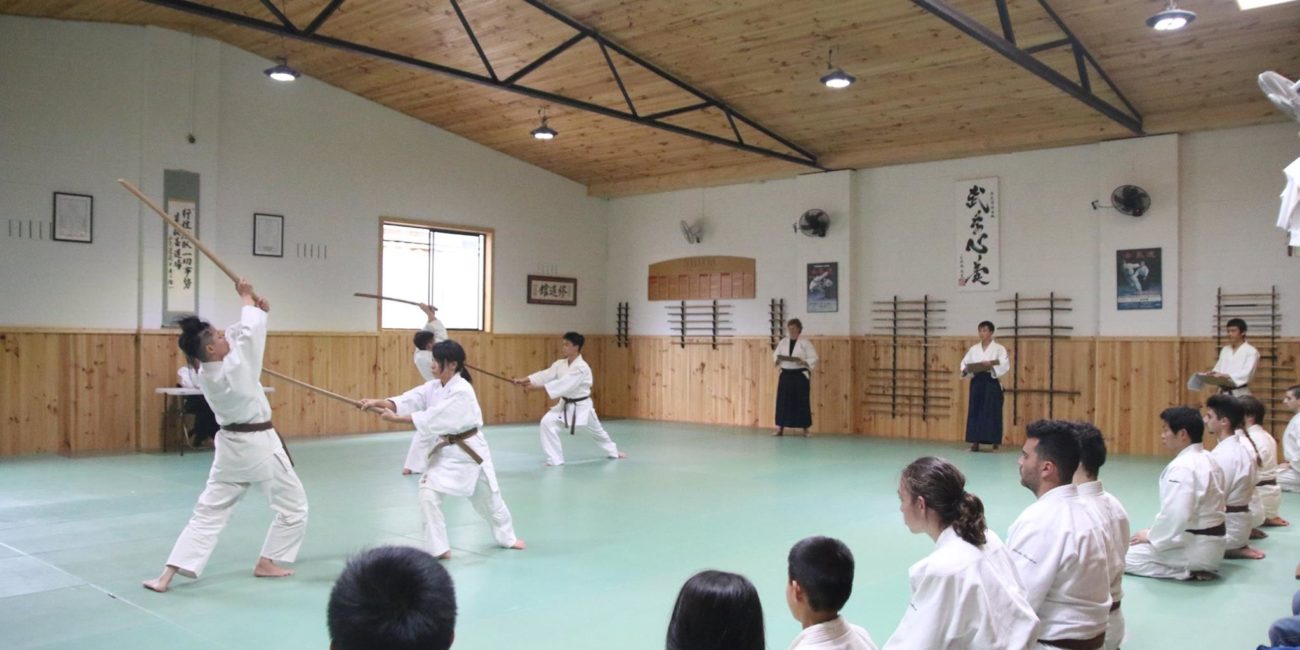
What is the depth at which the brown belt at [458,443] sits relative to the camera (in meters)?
5.39

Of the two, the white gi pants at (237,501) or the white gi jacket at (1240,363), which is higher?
the white gi jacket at (1240,363)

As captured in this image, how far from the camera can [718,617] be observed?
165 cm

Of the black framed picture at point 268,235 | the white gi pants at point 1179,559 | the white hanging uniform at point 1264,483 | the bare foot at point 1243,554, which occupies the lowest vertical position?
the bare foot at point 1243,554

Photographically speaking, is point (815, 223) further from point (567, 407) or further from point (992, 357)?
point (567, 407)

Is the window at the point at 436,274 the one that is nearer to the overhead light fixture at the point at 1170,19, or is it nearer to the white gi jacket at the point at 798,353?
the white gi jacket at the point at 798,353

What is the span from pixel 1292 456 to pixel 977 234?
4.46 metres

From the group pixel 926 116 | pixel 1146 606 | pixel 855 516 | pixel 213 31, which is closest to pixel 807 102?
pixel 926 116

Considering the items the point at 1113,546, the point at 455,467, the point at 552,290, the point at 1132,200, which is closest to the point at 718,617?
the point at 1113,546

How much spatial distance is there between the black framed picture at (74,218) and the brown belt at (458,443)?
6.66m

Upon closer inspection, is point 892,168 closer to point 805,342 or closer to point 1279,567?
point 805,342

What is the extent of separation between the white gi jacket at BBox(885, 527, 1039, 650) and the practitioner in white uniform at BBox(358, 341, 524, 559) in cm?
340

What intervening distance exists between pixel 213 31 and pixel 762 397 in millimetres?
8249

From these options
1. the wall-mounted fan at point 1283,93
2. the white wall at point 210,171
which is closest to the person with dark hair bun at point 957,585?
the wall-mounted fan at point 1283,93

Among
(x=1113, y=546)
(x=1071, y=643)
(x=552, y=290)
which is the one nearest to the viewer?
(x=1071, y=643)
